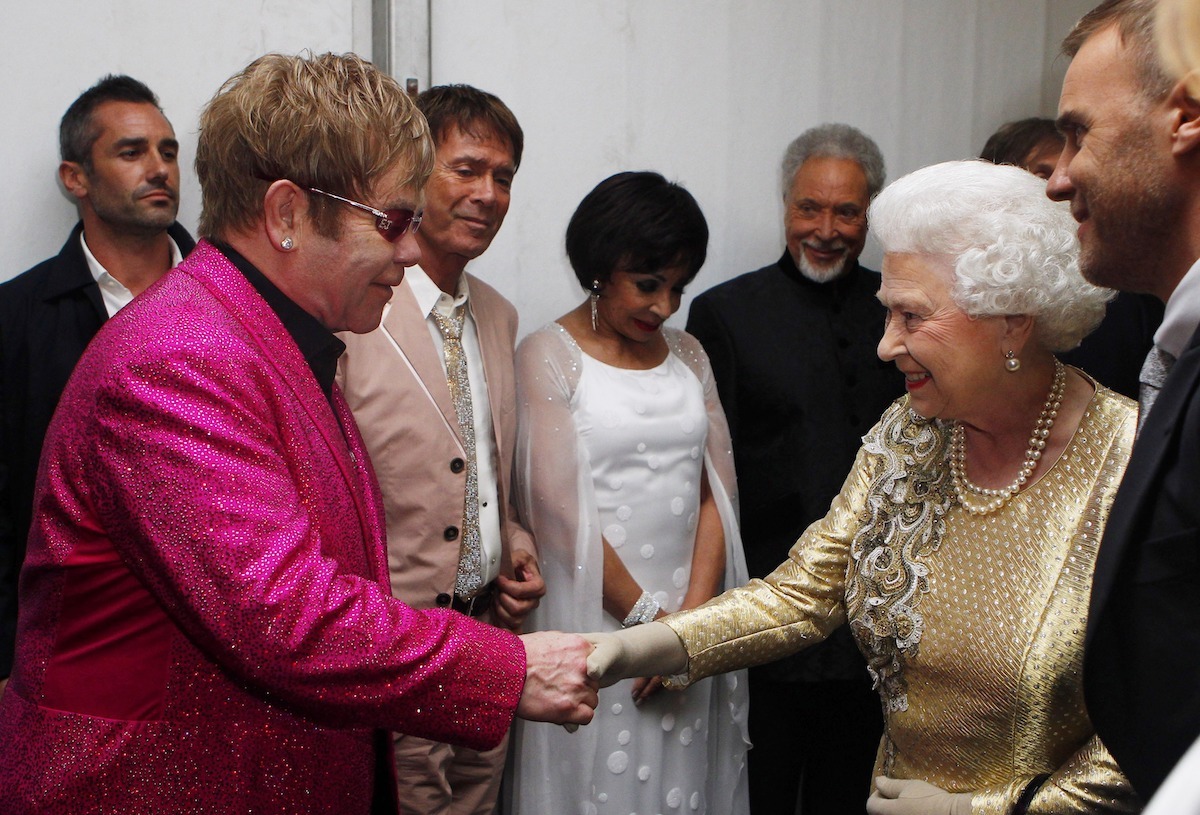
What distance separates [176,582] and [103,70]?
184cm

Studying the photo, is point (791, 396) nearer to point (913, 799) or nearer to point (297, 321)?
point (913, 799)

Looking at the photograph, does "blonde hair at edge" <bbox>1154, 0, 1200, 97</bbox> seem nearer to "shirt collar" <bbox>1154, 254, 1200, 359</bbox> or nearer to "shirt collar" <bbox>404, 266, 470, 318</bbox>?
"shirt collar" <bbox>1154, 254, 1200, 359</bbox>

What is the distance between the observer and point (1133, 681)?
1.35 meters

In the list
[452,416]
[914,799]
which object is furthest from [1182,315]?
[452,416]

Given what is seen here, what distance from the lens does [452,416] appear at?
8.43 ft

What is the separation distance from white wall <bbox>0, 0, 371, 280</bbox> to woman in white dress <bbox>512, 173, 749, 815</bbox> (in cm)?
94

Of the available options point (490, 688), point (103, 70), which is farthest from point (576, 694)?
point (103, 70)

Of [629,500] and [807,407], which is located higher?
[807,407]

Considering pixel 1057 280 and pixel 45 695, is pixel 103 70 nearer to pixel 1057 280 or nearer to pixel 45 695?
pixel 45 695

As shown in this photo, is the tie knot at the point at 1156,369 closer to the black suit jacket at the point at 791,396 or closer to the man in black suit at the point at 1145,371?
the man in black suit at the point at 1145,371

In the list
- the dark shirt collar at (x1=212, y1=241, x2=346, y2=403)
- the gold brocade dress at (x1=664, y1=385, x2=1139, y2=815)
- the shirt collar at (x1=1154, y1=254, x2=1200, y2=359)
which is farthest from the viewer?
the gold brocade dress at (x1=664, y1=385, x2=1139, y2=815)

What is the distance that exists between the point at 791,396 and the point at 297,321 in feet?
5.92

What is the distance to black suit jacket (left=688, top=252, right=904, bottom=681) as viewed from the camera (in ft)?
10.3

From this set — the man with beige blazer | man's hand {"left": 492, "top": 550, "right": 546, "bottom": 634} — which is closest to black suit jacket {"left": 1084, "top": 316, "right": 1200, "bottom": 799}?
the man with beige blazer
